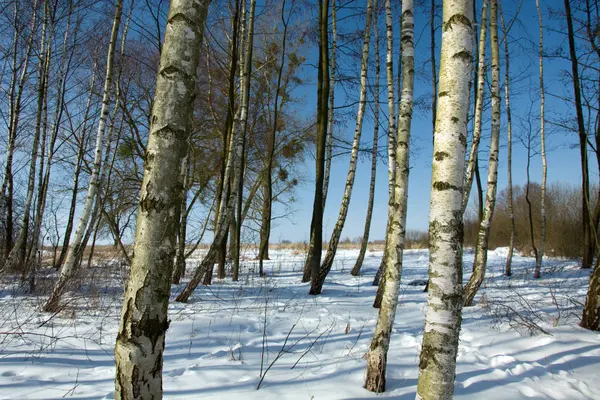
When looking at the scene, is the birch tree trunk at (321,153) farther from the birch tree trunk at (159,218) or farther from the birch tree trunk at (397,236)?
the birch tree trunk at (159,218)

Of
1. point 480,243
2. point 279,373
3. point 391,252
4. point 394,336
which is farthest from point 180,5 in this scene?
point 480,243

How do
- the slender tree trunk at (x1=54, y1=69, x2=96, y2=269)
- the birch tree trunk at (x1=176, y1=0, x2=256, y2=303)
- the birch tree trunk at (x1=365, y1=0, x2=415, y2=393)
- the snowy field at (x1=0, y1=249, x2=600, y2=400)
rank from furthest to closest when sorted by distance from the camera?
1. the slender tree trunk at (x1=54, y1=69, x2=96, y2=269)
2. the birch tree trunk at (x1=176, y1=0, x2=256, y2=303)
3. the birch tree trunk at (x1=365, y1=0, x2=415, y2=393)
4. the snowy field at (x1=0, y1=249, x2=600, y2=400)

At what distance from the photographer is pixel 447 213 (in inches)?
A: 75.7

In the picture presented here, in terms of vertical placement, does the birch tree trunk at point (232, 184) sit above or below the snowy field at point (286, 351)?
above

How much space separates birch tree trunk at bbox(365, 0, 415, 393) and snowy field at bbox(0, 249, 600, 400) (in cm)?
22

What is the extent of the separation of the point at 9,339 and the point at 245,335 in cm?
243

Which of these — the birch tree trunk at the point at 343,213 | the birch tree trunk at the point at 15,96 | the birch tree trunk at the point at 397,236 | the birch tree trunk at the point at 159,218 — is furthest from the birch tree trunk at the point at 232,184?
the birch tree trunk at the point at 15,96

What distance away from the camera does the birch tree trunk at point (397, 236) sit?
286cm

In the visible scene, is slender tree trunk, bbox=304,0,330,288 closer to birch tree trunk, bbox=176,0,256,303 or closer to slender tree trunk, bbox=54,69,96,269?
birch tree trunk, bbox=176,0,256,303

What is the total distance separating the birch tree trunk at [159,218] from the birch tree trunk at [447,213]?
4.65ft

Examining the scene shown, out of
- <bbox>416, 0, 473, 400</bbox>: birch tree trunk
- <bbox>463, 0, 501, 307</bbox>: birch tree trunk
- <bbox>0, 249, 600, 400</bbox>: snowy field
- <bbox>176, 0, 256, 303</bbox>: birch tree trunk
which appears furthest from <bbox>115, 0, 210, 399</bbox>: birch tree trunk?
<bbox>463, 0, 501, 307</bbox>: birch tree trunk

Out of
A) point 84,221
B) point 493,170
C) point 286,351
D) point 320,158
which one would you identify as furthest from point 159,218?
point 493,170

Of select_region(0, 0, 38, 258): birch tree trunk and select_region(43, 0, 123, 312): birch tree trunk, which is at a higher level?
select_region(0, 0, 38, 258): birch tree trunk

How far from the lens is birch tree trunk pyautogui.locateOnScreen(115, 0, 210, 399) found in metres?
1.64
